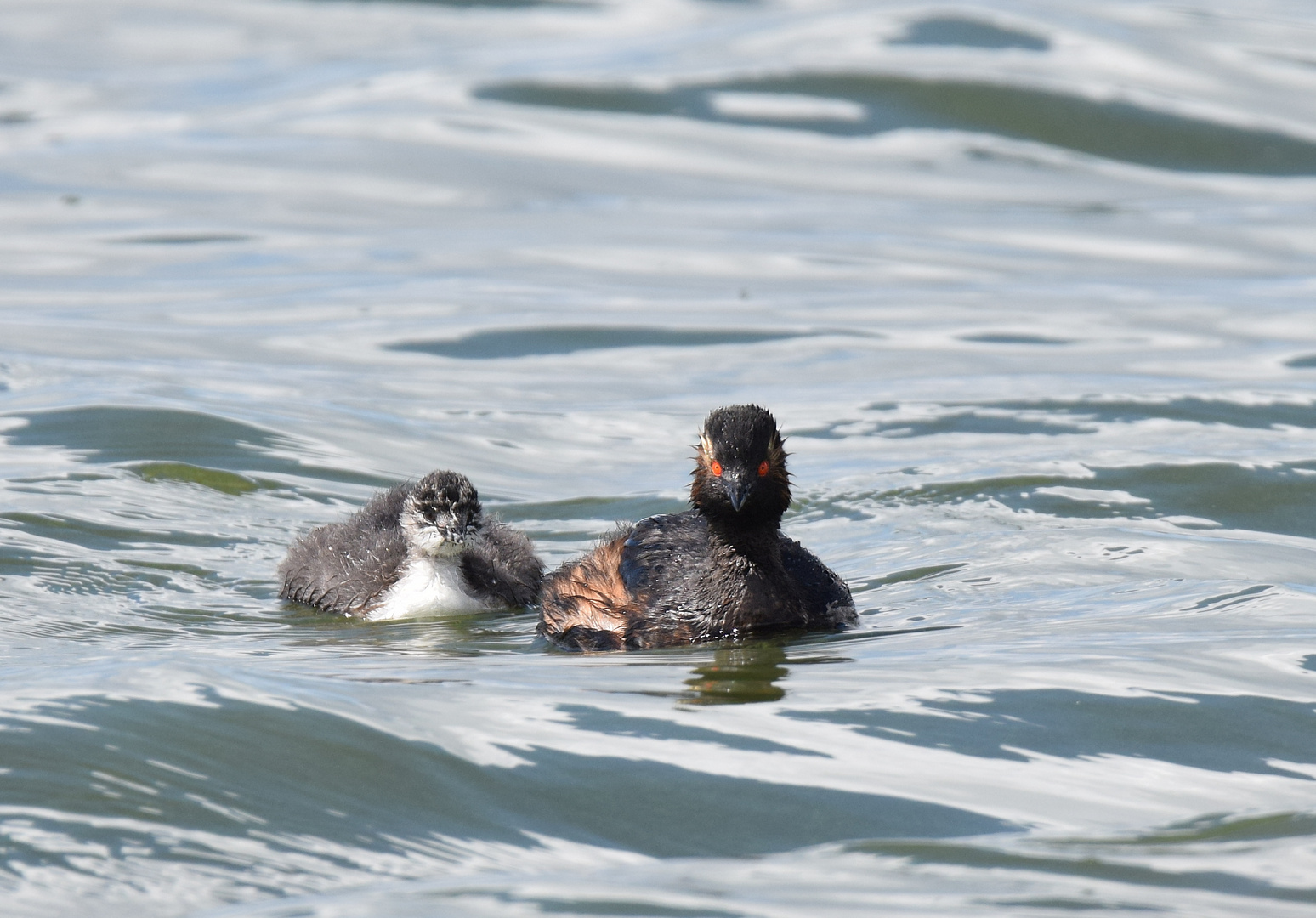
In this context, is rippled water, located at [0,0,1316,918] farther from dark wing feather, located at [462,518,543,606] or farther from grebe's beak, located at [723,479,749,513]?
grebe's beak, located at [723,479,749,513]

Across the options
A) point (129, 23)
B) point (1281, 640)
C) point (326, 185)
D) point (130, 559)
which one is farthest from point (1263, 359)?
point (129, 23)

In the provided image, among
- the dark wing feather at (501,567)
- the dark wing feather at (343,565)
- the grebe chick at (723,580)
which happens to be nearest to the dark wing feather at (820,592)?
Result: the grebe chick at (723,580)

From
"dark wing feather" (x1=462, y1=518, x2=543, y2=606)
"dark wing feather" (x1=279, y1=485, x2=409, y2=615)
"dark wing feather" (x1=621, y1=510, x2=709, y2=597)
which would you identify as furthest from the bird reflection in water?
"dark wing feather" (x1=279, y1=485, x2=409, y2=615)

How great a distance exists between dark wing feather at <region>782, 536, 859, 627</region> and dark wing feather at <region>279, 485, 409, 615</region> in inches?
83.9

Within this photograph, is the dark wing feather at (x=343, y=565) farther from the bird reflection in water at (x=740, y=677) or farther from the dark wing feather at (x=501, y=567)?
the bird reflection in water at (x=740, y=677)

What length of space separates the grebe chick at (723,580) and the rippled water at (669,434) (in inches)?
8.6

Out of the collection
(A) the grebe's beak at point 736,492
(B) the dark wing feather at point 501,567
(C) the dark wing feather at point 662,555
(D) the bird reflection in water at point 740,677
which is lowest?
(D) the bird reflection in water at point 740,677

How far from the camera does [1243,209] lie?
21.1m

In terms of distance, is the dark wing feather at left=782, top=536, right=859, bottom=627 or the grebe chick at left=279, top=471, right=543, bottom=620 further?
the grebe chick at left=279, top=471, right=543, bottom=620

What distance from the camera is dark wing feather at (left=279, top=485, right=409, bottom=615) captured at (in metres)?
9.34

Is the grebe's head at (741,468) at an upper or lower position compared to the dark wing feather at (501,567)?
upper

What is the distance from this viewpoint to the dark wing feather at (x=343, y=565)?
9.34 m

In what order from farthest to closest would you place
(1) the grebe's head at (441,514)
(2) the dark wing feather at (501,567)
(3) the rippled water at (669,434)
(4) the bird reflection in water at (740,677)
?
1. (2) the dark wing feather at (501,567)
2. (1) the grebe's head at (441,514)
3. (4) the bird reflection in water at (740,677)
4. (3) the rippled water at (669,434)

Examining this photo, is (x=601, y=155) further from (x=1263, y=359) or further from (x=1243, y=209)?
(x=1263, y=359)
